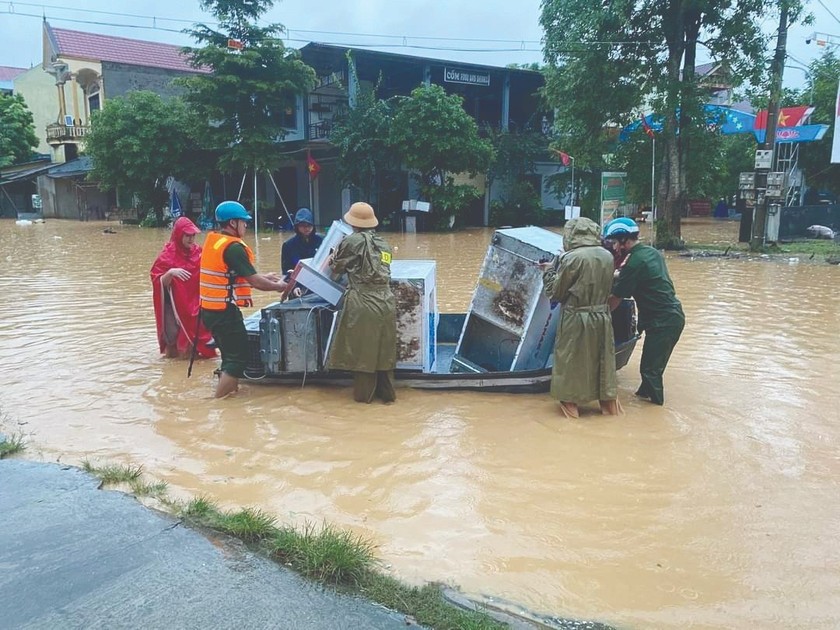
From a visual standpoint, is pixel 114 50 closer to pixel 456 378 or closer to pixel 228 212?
pixel 228 212

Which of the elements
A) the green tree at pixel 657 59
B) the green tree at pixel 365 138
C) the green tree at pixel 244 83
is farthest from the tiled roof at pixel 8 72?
the green tree at pixel 657 59

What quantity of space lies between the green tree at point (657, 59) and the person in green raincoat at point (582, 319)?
13.9 m

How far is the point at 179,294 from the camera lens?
22.5ft

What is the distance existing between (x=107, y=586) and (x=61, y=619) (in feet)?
0.80

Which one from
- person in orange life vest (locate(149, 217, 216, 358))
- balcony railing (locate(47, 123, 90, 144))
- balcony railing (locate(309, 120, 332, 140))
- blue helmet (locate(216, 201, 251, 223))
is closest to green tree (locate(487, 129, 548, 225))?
balcony railing (locate(309, 120, 332, 140))

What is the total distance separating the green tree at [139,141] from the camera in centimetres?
2822

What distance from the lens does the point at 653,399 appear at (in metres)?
5.59

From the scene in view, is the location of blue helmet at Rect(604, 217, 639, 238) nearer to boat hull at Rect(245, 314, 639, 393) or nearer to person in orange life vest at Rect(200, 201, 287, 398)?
boat hull at Rect(245, 314, 639, 393)

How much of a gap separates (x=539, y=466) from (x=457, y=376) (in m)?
1.35

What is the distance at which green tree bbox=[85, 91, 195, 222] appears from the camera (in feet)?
92.6

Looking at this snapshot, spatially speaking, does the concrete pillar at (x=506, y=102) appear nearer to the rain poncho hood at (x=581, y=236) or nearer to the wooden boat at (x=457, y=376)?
the wooden boat at (x=457, y=376)

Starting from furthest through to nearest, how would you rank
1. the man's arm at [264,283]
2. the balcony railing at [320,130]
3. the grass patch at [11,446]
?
1. the balcony railing at [320,130]
2. the man's arm at [264,283]
3. the grass patch at [11,446]

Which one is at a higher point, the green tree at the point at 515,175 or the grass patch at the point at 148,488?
the green tree at the point at 515,175

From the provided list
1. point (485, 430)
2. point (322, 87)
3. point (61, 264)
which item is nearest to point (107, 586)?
point (485, 430)
